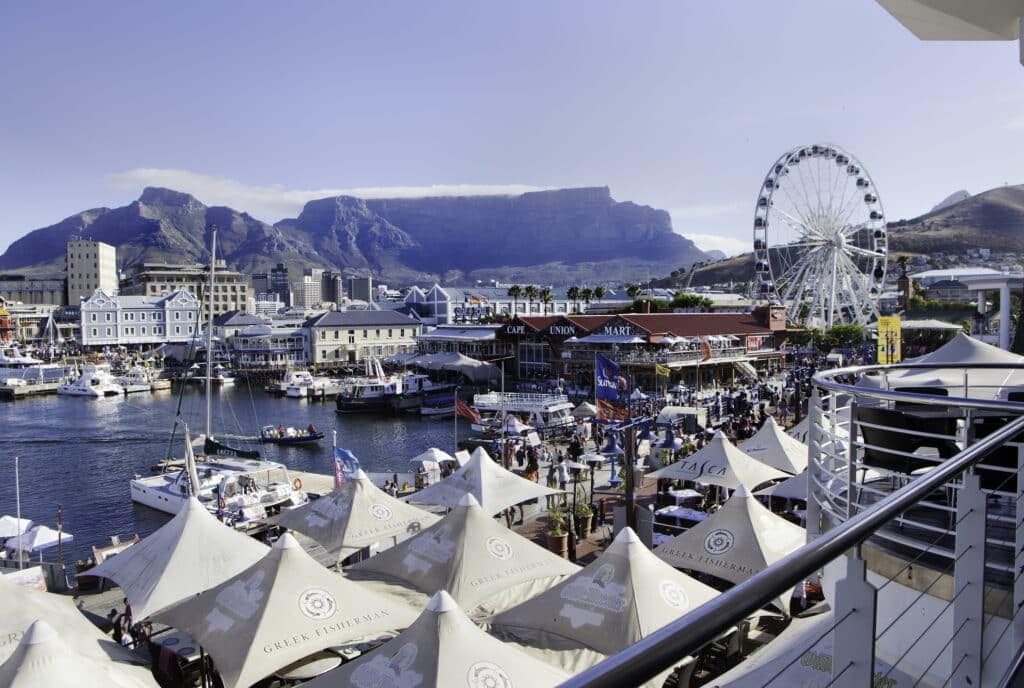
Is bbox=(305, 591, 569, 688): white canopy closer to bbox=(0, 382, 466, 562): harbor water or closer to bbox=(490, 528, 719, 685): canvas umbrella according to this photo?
bbox=(490, 528, 719, 685): canvas umbrella

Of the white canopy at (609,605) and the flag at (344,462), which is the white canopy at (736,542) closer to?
the white canopy at (609,605)

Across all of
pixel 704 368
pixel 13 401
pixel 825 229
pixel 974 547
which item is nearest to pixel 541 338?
pixel 704 368

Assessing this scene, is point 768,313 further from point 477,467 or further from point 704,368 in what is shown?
point 477,467

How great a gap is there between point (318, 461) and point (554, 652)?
30179mm

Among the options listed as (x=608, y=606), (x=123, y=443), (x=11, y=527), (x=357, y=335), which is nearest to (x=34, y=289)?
(x=357, y=335)

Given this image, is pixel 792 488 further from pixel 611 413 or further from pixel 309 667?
pixel 309 667

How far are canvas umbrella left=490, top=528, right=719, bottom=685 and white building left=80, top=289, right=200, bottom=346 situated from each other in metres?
86.0

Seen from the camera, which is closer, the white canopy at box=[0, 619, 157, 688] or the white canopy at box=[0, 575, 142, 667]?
the white canopy at box=[0, 619, 157, 688]

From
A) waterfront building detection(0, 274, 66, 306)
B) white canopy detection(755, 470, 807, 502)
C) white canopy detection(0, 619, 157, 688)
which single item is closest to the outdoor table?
white canopy detection(0, 619, 157, 688)

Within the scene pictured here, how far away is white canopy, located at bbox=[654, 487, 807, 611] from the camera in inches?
415

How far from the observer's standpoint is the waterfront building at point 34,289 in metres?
124

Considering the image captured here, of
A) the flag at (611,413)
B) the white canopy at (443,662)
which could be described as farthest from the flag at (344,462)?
the white canopy at (443,662)

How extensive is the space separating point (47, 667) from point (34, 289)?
466ft

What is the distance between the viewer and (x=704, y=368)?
52.4m
